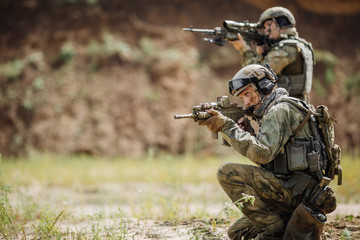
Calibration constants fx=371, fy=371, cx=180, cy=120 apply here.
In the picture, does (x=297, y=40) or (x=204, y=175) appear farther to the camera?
(x=204, y=175)

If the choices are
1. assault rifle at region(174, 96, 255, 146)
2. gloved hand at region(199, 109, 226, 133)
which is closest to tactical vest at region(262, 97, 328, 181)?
assault rifle at region(174, 96, 255, 146)

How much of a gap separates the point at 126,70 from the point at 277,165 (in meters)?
9.38

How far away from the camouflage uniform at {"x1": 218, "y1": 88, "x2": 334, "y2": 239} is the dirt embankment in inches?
321

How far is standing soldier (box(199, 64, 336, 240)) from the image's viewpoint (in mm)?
3041

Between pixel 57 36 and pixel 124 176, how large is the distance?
6.36 meters

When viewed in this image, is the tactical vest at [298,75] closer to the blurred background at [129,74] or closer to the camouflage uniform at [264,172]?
the camouflage uniform at [264,172]

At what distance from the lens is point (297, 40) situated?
479 centimetres

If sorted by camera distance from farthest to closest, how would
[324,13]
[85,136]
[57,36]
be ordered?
[324,13], [57,36], [85,136]

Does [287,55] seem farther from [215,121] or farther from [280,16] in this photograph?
[215,121]

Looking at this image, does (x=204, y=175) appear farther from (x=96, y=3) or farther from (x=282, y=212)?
(x=96, y=3)

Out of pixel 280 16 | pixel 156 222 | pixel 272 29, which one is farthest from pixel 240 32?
pixel 156 222

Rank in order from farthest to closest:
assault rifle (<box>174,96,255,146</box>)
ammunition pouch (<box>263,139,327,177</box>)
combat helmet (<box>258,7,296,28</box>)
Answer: combat helmet (<box>258,7,296,28</box>), assault rifle (<box>174,96,255,146</box>), ammunition pouch (<box>263,139,327,177</box>)

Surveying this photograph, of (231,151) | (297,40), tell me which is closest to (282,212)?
(297,40)

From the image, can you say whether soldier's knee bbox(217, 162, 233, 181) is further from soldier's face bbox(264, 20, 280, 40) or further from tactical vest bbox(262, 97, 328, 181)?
soldier's face bbox(264, 20, 280, 40)
